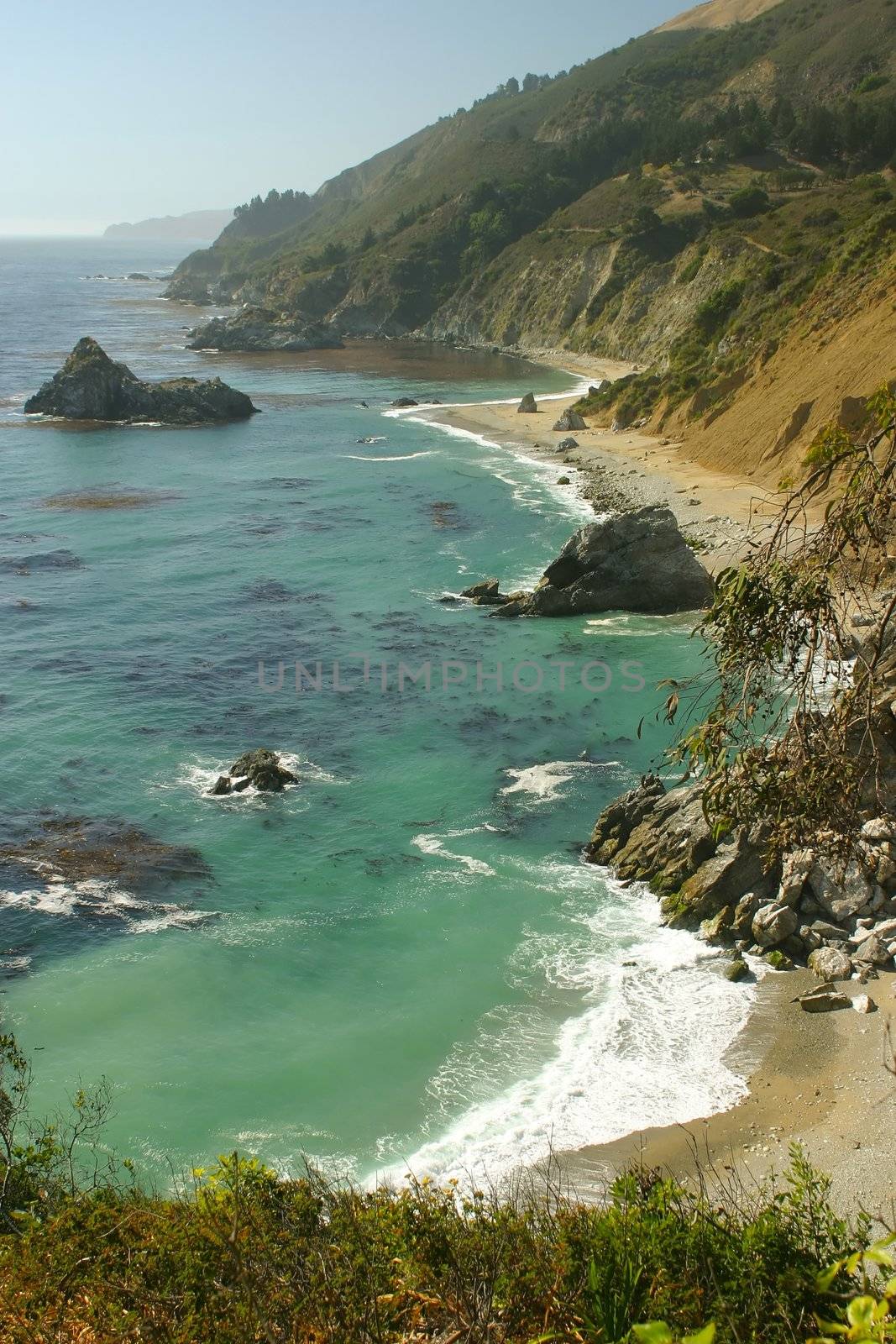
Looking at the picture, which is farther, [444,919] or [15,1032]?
[444,919]

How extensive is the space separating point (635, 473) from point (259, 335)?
79.2 metres

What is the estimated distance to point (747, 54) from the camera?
151000 millimetres

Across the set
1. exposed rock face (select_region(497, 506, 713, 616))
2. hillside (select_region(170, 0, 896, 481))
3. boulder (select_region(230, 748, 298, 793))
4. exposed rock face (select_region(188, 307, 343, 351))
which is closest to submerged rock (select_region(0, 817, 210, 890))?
boulder (select_region(230, 748, 298, 793))

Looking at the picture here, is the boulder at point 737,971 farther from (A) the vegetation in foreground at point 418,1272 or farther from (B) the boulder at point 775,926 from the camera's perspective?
(A) the vegetation in foreground at point 418,1272

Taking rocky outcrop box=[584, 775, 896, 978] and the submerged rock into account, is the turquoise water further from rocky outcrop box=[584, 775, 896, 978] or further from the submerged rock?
rocky outcrop box=[584, 775, 896, 978]

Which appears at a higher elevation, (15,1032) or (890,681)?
(890,681)

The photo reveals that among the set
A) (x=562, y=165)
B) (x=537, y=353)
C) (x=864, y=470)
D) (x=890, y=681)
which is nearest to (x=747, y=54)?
(x=562, y=165)

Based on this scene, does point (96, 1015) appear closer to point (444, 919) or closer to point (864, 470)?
point (444, 919)

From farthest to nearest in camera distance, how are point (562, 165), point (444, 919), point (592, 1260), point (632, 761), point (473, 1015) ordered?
point (562, 165) → point (632, 761) → point (444, 919) → point (473, 1015) → point (592, 1260)

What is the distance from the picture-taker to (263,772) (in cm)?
2436

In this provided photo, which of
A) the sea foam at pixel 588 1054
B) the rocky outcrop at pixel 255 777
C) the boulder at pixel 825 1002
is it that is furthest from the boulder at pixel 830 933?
the rocky outcrop at pixel 255 777

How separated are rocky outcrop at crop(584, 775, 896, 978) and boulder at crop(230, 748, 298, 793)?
842 centimetres

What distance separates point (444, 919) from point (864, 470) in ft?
45.5

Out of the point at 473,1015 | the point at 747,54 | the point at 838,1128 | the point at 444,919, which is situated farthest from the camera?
the point at 747,54
